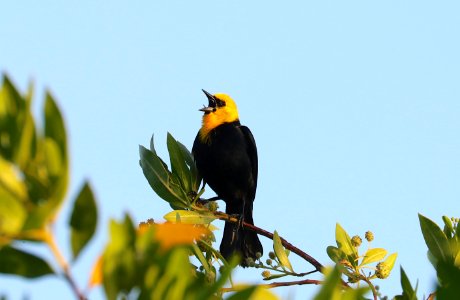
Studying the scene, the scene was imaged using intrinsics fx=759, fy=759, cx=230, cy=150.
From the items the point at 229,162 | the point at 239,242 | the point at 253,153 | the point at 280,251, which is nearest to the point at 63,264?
the point at 280,251

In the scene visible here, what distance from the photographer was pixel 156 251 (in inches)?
28.7

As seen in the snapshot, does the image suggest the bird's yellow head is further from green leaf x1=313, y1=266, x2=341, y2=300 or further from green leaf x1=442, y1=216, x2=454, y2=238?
green leaf x1=313, y1=266, x2=341, y2=300

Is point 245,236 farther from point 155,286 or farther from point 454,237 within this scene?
point 155,286

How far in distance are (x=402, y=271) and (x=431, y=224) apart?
0.63m

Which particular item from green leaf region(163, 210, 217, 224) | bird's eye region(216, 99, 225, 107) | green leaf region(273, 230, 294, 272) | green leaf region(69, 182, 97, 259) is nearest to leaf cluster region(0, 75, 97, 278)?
green leaf region(69, 182, 97, 259)

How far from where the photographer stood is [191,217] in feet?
10.1

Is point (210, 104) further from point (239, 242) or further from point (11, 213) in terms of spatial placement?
point (11, 213)

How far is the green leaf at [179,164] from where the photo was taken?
10.8 ft

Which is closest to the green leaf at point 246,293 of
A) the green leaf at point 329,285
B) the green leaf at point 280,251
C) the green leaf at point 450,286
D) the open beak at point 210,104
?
the green leaf at point 329,285

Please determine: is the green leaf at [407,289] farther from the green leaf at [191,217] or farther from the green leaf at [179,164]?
the green leaf at [179,164]

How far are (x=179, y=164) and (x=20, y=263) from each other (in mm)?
2592

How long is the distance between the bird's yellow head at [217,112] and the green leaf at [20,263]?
5126 millimetres

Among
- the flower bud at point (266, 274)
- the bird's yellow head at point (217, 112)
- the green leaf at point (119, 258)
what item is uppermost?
the bird's yellow head at point (217, 112)

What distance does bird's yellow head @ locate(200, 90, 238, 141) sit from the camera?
20.0 feet
